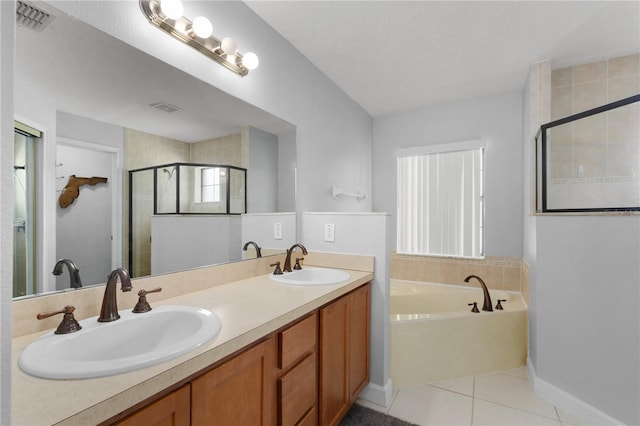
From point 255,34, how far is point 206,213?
1.15m

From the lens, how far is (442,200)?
323 cm

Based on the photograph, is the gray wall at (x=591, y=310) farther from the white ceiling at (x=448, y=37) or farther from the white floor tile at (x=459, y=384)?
the white ceiling at (x=448, y=37)

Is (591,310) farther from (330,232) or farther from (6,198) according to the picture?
(6,198)

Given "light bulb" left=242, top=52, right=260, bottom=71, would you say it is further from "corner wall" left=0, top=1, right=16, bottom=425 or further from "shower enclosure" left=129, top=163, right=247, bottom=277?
"corner wall" left=0, top=1, right=16, bottom=425

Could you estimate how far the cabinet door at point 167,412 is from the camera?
65cm

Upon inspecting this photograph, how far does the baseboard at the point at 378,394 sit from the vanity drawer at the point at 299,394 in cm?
75

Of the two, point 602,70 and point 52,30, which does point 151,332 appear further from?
point 602,70

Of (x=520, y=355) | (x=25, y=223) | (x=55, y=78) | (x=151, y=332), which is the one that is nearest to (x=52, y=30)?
(x=55, y=78)

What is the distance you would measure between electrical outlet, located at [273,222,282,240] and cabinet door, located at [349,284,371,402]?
65 cm

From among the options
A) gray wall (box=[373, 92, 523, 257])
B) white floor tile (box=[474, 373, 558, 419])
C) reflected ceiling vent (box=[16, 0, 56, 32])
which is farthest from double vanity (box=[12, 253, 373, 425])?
gray wall (box=[373, 92, 523, 257])

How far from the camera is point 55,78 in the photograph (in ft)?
3.34

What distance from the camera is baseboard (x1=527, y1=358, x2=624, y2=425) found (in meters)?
1.67

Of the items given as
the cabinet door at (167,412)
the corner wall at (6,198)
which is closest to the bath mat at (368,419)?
the cabinet door at (167,412)

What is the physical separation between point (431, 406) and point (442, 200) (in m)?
2.01
